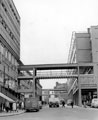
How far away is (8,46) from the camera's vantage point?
57.2m

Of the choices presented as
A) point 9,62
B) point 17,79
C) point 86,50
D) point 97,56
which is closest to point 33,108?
point 9,62

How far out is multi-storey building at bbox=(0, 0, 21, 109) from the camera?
50906 millimetres

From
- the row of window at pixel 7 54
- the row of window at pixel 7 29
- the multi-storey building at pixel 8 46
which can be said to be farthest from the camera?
the row of window at pixel 7 29

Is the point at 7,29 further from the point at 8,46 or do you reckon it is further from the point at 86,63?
the point at 86,63

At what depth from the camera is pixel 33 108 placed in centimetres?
4147

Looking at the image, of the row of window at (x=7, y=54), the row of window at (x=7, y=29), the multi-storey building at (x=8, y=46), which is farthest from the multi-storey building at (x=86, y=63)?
the row of window at (x=7, y=29)

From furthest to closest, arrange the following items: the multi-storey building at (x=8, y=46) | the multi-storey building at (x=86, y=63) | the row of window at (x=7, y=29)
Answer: the multi-storey building at (x=86, y=63) → the row of window at (x=7, y=29) → the multi-storey building at (x=8, y=46)

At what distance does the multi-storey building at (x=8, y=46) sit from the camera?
167ft

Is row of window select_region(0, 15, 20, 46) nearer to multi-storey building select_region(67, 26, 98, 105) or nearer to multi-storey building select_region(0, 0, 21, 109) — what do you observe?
multi-storey building select_region(0, 0, 21, 109)

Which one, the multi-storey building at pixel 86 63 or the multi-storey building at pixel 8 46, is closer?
the multi-storey building at pixel 8 46

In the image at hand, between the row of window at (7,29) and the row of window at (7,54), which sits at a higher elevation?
the row of window at (7,29)

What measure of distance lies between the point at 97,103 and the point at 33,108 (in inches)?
697

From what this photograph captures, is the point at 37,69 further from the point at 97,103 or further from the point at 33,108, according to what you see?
the point at 33,108

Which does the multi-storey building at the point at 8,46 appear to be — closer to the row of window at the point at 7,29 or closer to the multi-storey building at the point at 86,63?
the row of window at the point at 7,29
